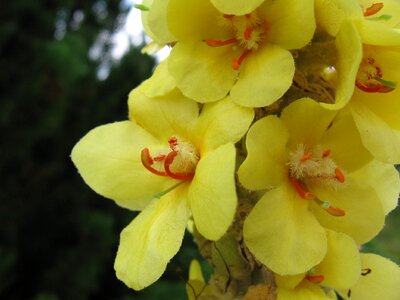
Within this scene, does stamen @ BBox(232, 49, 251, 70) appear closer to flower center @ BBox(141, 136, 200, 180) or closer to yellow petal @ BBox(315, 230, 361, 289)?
flower center @ BBox(141, 136, 200, 180)

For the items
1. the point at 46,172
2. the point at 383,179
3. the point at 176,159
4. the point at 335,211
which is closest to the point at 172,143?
the point at 176,159

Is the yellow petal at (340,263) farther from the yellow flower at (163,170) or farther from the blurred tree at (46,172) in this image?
the blurred tree at (46,172)

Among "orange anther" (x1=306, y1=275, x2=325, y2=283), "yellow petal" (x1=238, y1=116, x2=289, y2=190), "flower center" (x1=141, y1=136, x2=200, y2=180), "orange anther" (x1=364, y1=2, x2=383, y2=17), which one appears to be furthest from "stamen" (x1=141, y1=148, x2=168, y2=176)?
"orange anther" (x1=364, y1=2, x2=383, y2=17)

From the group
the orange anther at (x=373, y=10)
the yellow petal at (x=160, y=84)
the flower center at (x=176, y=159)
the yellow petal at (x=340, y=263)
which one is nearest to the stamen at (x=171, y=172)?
the flower center at (x=176, y=159)

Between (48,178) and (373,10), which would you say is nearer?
(373,10)

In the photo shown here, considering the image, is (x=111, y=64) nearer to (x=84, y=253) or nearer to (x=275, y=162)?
(x=84, y=253)

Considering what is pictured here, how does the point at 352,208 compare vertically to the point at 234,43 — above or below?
below

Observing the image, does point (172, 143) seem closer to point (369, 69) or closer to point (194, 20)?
point (194, 20)

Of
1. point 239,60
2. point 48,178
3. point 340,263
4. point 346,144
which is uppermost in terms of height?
point 239,60
